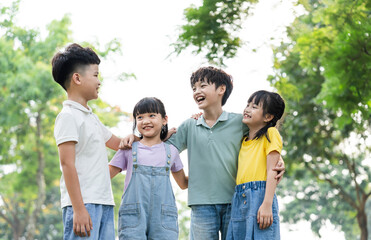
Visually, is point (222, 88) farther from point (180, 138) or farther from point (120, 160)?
point (120, 160)

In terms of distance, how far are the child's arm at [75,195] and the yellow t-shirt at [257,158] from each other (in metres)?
1.05

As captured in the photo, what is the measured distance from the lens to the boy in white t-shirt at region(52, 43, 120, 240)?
2.88m

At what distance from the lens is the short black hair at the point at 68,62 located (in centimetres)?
316

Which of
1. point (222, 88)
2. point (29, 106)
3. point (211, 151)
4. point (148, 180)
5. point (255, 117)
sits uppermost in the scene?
point (29, 106)

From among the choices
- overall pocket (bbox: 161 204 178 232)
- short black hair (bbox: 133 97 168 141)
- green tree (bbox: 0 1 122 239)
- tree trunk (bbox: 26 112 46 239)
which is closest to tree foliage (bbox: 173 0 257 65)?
short black hair (bbox: 133 97 168 141)

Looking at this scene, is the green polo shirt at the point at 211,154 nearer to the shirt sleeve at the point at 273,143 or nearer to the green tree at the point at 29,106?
the shirt sleeve at the point at 273,143

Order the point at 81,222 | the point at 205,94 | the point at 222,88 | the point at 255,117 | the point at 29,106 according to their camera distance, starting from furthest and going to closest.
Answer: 1. the point at 29,106
2. the point at 222,88
3. the point at 205,94
4. the point at 255,117
5. the point at 81,222

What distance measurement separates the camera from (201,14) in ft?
21.3

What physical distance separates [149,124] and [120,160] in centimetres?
31

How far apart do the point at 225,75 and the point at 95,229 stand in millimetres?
1490

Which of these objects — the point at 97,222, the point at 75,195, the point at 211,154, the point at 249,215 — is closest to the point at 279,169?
the point at 249,215

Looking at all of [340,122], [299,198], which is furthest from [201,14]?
[299,198]

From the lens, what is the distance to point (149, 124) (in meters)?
3.36

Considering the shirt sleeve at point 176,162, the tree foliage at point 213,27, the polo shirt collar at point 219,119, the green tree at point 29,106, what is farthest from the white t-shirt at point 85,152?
the green tree at point 29,106
